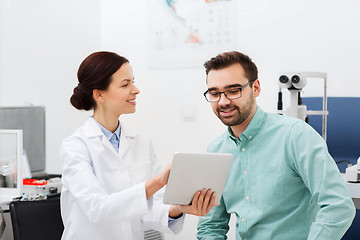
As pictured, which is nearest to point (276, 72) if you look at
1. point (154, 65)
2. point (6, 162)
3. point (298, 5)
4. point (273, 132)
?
point (298, 5)

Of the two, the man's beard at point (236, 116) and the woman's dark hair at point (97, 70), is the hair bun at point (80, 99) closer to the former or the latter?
the woman's dark hair at point (97, 70)

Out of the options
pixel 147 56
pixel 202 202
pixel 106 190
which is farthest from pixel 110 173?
pixel 147 56

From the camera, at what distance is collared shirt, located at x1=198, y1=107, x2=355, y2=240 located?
1235 millimetres

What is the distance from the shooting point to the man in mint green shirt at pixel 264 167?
1274mm

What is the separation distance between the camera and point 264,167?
4.60 ft

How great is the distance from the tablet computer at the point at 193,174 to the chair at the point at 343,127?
1476 mm

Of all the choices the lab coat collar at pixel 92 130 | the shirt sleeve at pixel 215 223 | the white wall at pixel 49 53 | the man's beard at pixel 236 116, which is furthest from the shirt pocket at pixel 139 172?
the white wall at pixel 49 53

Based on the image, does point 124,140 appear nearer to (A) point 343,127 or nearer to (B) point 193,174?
(B) point 193,174

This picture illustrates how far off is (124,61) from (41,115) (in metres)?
1.30

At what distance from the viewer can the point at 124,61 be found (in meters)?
1.67

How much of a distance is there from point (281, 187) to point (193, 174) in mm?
332

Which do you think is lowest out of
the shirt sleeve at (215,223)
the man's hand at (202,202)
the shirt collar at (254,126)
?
the shirt sleeve at (215,223)

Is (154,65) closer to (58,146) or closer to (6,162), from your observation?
(58,146)

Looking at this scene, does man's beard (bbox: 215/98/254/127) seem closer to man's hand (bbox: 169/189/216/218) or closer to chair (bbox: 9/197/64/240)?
man's hand (bbox: 169/189/216/218)
